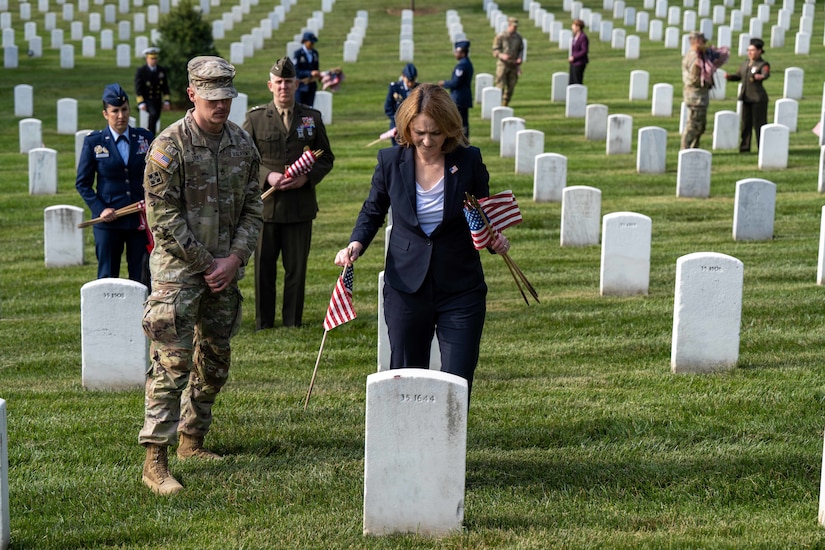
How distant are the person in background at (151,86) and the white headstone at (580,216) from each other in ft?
33.2

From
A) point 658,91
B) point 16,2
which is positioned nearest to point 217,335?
point 658,91

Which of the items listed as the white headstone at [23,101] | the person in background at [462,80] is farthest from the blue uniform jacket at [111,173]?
the white headstone at [23,101]

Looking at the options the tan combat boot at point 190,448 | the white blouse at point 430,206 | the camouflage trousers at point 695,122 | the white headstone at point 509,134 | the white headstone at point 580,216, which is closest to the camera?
the white blouse at point 430,206

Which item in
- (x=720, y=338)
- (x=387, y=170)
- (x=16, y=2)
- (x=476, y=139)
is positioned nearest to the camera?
(x=387, y=170)

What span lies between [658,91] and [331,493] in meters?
19.3

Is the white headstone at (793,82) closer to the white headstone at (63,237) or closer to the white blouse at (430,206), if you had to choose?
the white headstone at (63,237)

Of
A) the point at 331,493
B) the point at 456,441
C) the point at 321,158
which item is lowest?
the point at 331,493

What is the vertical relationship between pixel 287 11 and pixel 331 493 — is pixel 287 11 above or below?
above

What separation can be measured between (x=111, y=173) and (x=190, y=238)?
3945 millimetres

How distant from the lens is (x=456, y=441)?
539 centimetres

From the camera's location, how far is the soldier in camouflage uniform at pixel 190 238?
6.04 m

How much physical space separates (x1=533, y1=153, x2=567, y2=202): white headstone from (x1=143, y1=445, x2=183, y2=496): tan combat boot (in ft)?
35.0

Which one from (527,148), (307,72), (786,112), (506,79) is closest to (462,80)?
(527,148)

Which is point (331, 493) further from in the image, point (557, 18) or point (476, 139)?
point (557, 18)
